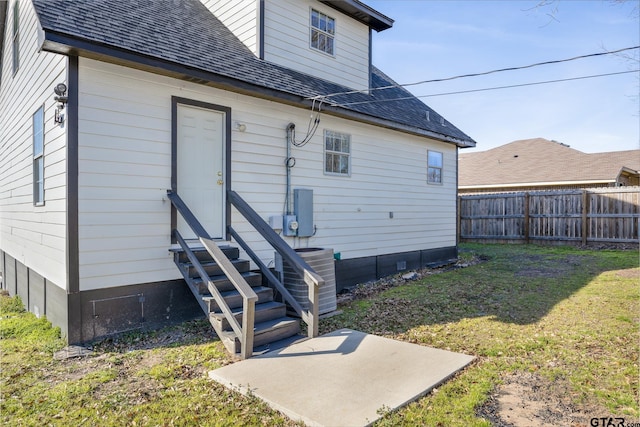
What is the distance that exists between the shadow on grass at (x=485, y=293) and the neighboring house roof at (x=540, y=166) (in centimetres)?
880

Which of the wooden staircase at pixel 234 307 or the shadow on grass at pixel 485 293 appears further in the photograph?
the shadow on grass at pixel 485 293

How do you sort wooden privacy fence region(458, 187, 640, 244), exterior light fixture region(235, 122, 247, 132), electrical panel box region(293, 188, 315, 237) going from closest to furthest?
1. exterior light fixture region(235, 122, 247, 132)
2. electrical panel box region(293, 188, 315, 237)
3. wooden privacy fence region(458, 187, 640, 244)

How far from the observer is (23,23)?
272 inches

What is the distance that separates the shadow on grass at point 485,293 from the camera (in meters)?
5.55

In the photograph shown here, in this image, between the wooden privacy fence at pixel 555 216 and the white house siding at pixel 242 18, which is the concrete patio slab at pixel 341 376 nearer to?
the white house siding at pixel 242 18

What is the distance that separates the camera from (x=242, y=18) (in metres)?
7.62

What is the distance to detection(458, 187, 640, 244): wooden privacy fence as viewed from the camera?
12.5 m

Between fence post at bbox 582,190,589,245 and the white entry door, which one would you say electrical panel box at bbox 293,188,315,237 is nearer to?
the white entry door

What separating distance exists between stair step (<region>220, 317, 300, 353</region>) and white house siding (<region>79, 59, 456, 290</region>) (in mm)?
1580

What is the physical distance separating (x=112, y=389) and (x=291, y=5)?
6.98 m


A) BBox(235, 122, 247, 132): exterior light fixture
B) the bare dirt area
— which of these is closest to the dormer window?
BBox(235, 122, 247, 132): exterior light fixture

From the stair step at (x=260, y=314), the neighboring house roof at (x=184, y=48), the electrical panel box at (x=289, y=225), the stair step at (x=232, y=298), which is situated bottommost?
the stair step at (x=260, y=314)

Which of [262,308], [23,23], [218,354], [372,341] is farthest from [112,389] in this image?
[23,23]

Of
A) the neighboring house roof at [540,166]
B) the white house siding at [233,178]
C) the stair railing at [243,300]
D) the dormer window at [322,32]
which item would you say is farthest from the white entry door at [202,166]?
the neighboring house roof at [540,166]
